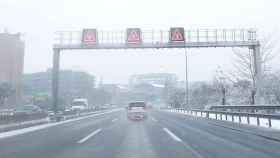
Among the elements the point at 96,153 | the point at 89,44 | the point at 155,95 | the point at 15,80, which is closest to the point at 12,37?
the point at 15,80

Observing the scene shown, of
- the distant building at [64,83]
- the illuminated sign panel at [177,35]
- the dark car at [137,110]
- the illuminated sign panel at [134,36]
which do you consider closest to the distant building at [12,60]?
the distant building at [64,83]

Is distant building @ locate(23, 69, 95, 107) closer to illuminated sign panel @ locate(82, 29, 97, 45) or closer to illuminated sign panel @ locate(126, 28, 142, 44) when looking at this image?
illuminated sign panel @ locate(82, 29, 97, 45)

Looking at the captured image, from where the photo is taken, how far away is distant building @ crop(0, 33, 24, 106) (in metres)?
86.1

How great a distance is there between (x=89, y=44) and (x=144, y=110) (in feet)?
27.2

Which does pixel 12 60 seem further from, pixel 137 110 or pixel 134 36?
pixel 134 36

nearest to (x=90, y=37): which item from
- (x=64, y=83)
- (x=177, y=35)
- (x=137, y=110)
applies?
(x=177, y=35)

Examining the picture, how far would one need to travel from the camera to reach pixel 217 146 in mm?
12445

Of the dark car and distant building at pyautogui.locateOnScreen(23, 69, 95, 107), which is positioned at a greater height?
distant building at pyautogui.locateOnScreen(23, 69, 95, 107)

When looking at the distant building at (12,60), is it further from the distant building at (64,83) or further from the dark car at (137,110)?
the dark car at (137,110)

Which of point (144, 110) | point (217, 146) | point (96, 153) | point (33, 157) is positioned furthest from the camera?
point (144, 110)

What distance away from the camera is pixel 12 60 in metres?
89.2

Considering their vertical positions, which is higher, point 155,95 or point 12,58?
point 12,58

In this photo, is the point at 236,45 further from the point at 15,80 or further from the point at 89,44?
the point at 15,80

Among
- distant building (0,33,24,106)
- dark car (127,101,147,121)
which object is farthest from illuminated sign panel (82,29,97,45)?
distant building (0,33,24,106)
